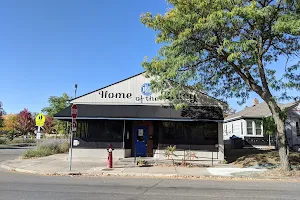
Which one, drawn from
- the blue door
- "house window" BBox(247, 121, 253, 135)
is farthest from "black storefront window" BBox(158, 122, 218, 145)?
"house window" BBox(247, 121, 253, 135)

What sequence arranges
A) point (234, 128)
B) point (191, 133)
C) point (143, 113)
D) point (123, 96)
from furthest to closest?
point (234, 128) < point (123, 96) < point (191, 133) < point (143, 113)

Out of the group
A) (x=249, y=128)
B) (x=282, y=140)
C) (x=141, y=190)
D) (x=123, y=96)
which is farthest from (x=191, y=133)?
(x=249, y=128)

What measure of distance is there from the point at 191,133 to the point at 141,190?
33.2ft

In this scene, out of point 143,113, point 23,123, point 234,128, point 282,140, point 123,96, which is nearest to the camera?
point 282,140

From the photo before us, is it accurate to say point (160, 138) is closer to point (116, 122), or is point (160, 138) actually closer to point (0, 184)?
point (116, 122)

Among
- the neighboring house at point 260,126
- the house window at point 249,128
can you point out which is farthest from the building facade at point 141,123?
the house window at point 249,128

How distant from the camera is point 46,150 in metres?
23.0

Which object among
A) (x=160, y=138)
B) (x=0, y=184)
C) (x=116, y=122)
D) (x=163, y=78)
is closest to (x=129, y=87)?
(x=116, y=122)

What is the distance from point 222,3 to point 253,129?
1933 cm

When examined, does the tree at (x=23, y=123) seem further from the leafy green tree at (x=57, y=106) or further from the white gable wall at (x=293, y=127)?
the white gable wall at (x=293, y=127)

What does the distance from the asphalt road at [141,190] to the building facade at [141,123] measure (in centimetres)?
710

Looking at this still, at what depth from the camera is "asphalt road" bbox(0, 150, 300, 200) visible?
331 inches

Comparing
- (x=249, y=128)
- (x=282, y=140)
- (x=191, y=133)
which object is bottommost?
(x=282, y=140)

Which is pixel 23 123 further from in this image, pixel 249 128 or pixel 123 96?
pixel 249 128
